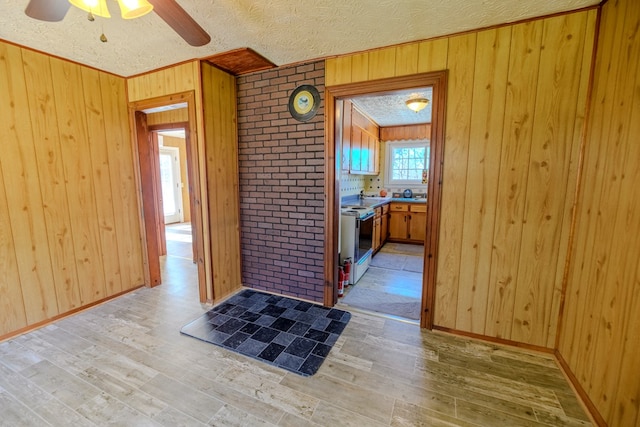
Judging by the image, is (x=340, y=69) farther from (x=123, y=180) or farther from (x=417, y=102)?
(x=123, y=180)

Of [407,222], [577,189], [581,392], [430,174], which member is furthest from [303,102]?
[407,222]

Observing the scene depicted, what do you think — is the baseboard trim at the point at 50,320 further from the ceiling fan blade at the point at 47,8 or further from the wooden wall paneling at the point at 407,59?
the wooden wall paneling at the point at 407,59

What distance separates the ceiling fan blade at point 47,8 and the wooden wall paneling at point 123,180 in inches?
67.3

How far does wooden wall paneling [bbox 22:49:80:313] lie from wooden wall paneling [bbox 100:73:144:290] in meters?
0.44

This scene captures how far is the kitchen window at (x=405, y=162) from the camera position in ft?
19.1

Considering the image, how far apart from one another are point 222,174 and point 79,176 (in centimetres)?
135

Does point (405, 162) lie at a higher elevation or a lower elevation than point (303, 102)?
lower

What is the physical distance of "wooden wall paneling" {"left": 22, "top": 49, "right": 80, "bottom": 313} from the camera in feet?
7.61

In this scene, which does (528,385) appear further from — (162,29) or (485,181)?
(162,29)

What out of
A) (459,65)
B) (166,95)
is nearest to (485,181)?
(459,65)

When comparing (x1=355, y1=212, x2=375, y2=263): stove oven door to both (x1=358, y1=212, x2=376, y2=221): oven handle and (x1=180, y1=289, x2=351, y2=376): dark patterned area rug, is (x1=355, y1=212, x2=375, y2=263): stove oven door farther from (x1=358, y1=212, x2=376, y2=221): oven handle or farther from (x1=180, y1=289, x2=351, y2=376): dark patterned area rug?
(x1=180, y1=289, x2=351, y2=376): dark patterned area rug

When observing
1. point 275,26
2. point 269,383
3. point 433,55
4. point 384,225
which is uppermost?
point 275,26

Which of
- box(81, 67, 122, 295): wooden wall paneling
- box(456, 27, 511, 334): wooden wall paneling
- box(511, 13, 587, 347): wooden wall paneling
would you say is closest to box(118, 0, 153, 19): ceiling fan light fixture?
box(81, 67, 122, 295): wooden wall paneling

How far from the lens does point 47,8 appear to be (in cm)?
131
